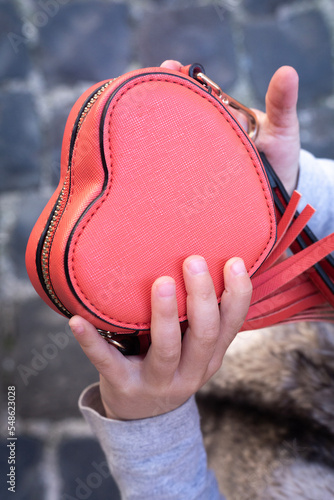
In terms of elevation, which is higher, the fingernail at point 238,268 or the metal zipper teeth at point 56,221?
the metal zipper teeth at point 56,221

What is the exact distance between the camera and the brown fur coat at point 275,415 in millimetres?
480

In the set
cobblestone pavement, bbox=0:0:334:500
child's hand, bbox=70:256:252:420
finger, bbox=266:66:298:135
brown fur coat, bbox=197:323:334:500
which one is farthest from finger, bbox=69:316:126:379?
cobblestone pavement, bbox=0:0:334:500

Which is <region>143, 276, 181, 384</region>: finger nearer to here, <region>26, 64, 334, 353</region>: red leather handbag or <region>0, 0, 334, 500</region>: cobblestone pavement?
<region>26, 64, 334, 353</region>: red leather handbag

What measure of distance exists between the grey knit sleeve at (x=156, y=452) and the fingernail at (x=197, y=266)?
0.59 feet

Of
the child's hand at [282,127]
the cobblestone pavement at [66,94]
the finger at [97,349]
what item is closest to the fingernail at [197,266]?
the finger at [97,349]

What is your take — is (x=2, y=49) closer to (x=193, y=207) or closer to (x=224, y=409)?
(x=193, y=207)

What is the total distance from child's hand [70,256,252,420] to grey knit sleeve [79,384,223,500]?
1 cm

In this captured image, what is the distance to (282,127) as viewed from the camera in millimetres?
490

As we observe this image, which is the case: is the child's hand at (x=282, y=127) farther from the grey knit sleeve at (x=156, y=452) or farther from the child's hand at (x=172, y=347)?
the grey knit sleeve at (x=156, y=452)

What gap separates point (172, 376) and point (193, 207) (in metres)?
0.17

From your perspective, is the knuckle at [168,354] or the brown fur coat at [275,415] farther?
the brown fur coat at [275,415]

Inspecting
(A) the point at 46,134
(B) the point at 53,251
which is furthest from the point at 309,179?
(A) the point at 46,134

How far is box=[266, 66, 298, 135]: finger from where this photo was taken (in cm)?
43

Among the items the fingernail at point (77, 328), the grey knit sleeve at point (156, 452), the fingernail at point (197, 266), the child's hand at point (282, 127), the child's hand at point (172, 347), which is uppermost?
the child's hand at point (282, 127)
